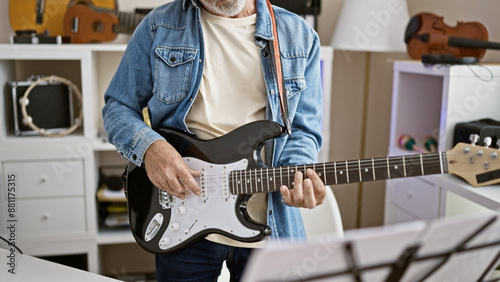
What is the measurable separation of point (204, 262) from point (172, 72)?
17.6 inches

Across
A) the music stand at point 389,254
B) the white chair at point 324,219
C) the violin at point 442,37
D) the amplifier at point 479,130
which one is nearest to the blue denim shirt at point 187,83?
the white chair at point 324,219

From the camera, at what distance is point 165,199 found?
4.08 ft

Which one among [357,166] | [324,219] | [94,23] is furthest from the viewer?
[94,23]

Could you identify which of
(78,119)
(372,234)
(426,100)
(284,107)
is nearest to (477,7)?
(426,100)

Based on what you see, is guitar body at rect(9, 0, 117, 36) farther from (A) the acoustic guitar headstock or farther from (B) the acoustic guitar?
(A) the acoustic guitar headstock

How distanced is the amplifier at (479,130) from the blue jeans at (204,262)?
3.10 ft

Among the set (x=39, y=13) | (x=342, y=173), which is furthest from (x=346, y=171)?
(x=39, y=13)

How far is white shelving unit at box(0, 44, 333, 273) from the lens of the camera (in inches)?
84.0

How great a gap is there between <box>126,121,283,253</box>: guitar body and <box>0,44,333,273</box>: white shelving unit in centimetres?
101

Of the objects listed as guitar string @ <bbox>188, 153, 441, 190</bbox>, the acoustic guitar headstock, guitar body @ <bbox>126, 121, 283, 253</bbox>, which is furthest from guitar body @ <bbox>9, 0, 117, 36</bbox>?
the acoustic guitar headstock

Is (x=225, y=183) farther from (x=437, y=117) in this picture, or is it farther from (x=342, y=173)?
(x=437, y=117)

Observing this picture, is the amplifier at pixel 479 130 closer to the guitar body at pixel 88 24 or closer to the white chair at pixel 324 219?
the white chair at pixel 324 219

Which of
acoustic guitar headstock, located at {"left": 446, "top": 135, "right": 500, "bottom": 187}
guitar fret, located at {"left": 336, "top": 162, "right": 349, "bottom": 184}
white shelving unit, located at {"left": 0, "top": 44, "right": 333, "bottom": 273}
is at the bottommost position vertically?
white shelving unit, located at {"left": 0, "top": 44, "right": 333, "bottom": 273}

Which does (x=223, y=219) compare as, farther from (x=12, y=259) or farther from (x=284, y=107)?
(x=12, y=259)
